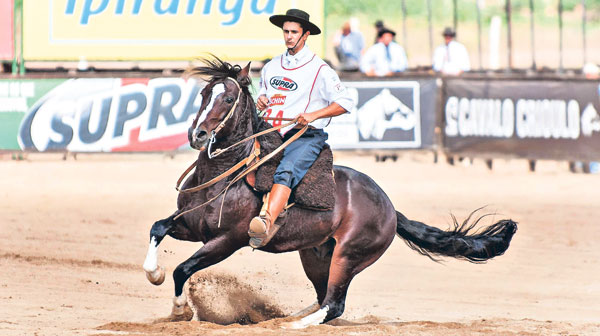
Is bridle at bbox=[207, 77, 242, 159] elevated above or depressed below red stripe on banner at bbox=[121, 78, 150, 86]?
below

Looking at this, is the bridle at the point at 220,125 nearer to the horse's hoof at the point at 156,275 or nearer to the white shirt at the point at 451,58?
the horse's hoof at the point at 156,275

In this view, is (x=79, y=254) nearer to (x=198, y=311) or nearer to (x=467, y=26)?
(x=198, y=311)

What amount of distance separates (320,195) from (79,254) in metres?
3.86

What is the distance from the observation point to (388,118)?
14602 mm

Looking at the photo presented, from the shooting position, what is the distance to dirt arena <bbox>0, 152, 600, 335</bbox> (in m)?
7.08

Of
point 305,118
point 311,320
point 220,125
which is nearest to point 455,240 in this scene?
point 311,320

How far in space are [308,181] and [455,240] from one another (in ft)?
4.69

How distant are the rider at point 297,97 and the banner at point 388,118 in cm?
786

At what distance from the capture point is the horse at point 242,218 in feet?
20.8

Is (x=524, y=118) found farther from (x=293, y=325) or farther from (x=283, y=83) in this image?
(x=293, y=325)

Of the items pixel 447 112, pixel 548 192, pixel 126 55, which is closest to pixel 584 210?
pixel 548 192

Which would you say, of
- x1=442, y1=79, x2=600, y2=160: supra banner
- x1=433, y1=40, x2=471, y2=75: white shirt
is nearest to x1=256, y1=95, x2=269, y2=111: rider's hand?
x1=442, y1=79, x2=600, y2=160: supra banner

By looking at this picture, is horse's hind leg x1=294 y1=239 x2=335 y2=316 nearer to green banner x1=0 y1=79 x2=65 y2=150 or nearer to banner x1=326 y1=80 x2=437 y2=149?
banner x1=326 y1=80 x2=437 y2=149

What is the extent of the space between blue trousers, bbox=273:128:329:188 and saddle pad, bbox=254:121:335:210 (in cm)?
5
